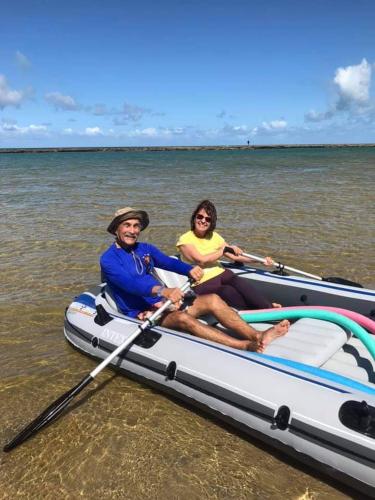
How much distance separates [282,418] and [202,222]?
2.52m

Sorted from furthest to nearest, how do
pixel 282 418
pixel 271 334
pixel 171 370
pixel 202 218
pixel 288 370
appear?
pixel 202 218 < pixel 271 334 < pixel 171 370 < pixel 288 370 < pixel 282 418

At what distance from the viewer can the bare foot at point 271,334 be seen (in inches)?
158

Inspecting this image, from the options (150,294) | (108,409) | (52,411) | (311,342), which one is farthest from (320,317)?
(52,411)

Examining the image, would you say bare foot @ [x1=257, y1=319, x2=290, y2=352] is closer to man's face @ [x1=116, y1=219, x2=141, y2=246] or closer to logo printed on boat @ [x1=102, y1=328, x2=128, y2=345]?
logo printed on boat @ [x1=102, y1=328, x2=128, y2=345]

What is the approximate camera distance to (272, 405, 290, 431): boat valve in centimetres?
308

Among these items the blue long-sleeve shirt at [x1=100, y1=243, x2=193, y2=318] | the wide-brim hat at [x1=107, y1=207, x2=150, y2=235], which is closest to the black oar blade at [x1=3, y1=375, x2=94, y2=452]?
the blue long-sleeve shirt at [x1=100, y1=243, x2=193, y2=318]

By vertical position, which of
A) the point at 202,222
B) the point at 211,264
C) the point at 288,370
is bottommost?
the point at 288,370

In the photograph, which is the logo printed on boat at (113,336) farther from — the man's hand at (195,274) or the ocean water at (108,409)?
the man's hand at (195,274)

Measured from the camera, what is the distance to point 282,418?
3094 mm

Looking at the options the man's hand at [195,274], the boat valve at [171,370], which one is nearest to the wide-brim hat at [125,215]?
the man's hand at [195,274]

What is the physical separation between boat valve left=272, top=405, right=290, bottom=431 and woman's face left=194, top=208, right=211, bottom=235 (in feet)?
8.04

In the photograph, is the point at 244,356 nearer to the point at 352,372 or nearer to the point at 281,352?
the point at 281,352

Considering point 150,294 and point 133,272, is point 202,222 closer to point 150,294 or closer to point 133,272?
point 133,272

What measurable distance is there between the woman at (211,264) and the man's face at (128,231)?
768 millimetres
